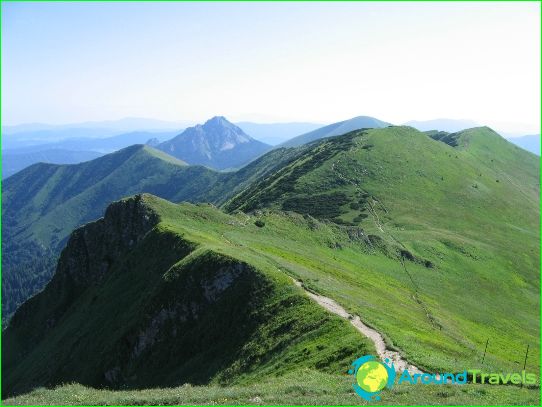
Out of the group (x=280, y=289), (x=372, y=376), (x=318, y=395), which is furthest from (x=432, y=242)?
(x=318, y=395)

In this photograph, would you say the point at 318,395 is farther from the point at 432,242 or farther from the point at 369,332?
the point at 432,242

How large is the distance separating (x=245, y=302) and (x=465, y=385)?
27.1 m

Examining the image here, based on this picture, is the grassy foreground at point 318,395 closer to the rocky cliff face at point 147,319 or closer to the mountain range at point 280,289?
the mountain range at point 280,289

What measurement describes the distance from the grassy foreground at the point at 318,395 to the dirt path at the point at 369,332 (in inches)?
186

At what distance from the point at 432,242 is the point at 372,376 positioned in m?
96.0

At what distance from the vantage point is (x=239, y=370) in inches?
1674

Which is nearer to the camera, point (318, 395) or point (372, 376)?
point (318, 395)

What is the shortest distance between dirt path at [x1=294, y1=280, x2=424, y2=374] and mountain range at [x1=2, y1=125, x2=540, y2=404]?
0.95 metres

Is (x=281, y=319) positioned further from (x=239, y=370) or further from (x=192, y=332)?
(x=192, y=332)

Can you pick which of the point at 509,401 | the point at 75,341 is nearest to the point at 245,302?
the point at 509,401

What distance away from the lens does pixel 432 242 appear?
11988 centimetres

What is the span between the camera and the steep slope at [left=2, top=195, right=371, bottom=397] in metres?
42.5

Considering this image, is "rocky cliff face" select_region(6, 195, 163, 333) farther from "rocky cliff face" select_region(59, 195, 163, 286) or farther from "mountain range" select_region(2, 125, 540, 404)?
"mountain range" select_region(2, 125, 540, 404)

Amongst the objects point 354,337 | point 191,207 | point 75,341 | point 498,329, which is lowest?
point 498,329
